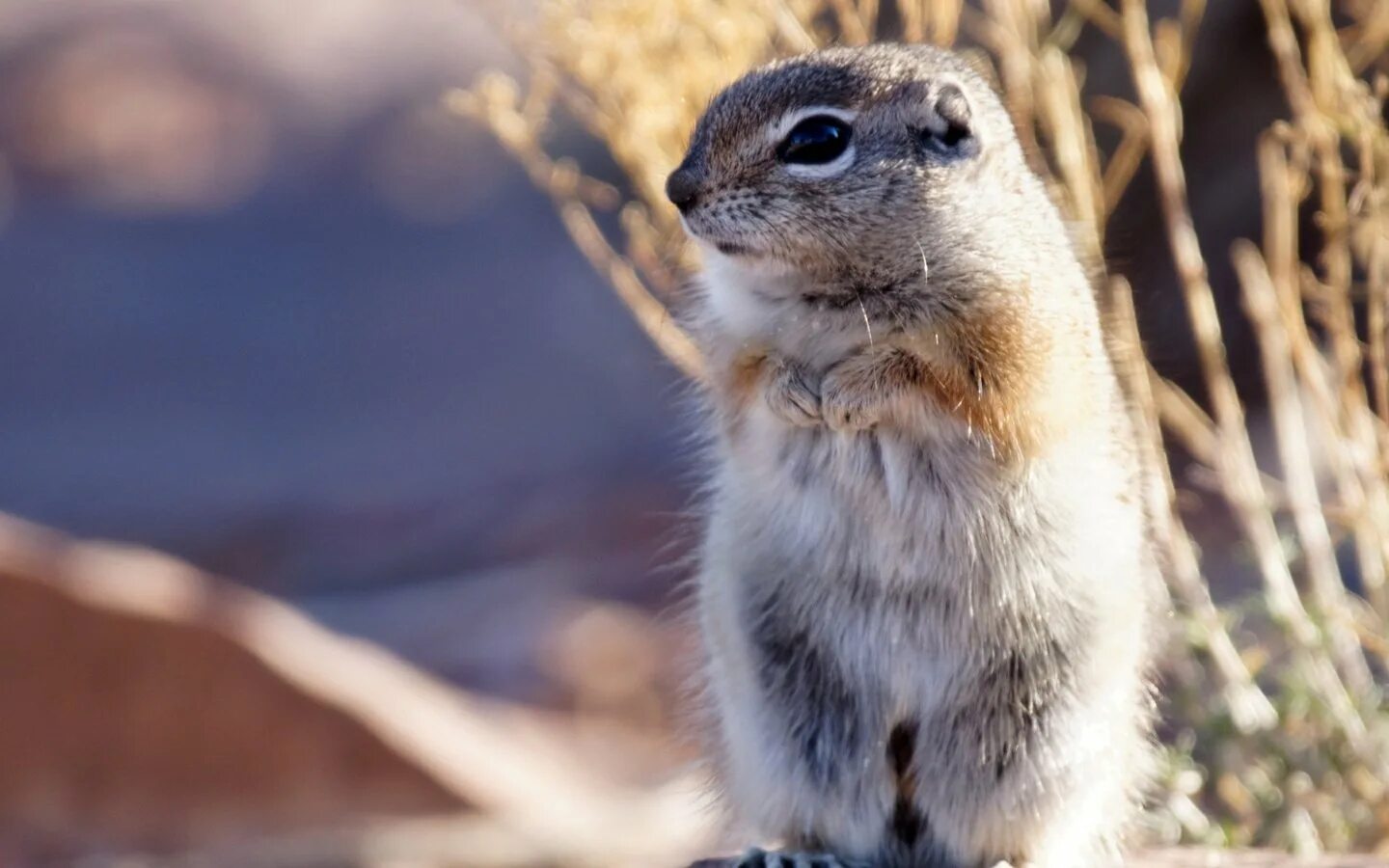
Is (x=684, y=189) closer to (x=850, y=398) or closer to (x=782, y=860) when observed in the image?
(x=850, y=398)

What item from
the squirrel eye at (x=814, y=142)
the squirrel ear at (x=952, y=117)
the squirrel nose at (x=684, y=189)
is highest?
the squirrel ear at (x=952, y=117)

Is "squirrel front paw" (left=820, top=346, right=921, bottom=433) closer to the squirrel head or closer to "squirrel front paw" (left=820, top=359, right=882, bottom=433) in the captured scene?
"squirrel front paw" (left=820, top=359, right=882, bottom=433)

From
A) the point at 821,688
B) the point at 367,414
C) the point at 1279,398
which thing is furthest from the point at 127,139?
the point at 821,688

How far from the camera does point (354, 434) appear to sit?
41.4ft

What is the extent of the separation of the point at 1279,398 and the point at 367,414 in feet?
27.2

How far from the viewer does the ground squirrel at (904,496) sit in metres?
3.47

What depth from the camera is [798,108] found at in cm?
359

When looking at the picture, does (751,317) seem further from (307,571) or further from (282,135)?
(282,135)

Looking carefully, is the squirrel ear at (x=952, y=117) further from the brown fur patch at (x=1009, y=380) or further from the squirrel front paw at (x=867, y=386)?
the squirrel front paw at (x=867, y=386)

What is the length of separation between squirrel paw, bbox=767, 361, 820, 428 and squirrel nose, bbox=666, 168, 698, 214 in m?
0.35

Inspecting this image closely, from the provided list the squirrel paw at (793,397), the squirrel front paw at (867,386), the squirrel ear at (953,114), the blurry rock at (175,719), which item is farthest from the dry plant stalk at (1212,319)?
the blurry rock at (175,719)

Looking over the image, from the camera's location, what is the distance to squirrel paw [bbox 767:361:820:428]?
346 cm

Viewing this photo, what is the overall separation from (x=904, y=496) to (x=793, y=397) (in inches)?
10.8

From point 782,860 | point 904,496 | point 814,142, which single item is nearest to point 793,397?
point 904,496
